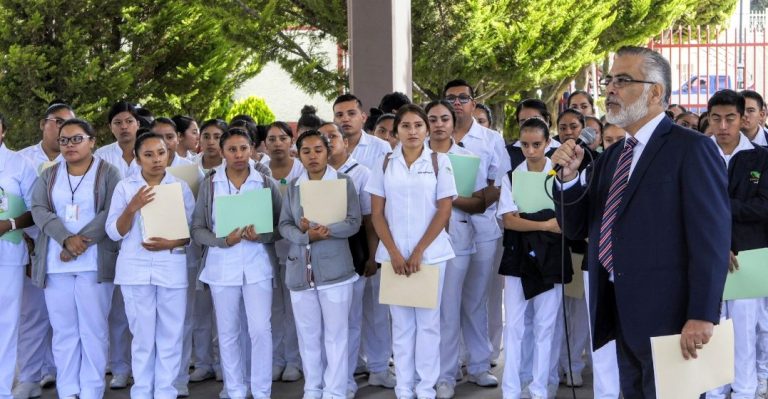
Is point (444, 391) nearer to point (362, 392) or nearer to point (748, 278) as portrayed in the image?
point (362, 392)

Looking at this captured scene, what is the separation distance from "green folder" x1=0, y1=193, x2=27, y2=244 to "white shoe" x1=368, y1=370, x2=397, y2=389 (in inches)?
100

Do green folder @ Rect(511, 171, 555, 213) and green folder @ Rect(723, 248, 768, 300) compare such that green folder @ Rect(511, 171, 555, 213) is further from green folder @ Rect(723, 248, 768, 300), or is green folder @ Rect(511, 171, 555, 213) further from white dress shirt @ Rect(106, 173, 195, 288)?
white dress shirt @ Rect(106, 173, 195, 288)

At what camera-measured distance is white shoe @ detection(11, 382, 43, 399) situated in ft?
23.2

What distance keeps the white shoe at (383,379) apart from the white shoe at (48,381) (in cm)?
229

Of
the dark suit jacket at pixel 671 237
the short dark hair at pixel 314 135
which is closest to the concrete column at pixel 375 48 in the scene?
the short dark hair at pixel 314 135

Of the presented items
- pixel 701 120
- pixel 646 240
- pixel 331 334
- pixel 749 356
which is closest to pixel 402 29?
pixel 701 120

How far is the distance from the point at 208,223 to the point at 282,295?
101 cm

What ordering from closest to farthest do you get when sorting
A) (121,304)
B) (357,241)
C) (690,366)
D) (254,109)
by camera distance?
1. (690,366)
2. (357,241)
3. (121,304)
4. (254,109)

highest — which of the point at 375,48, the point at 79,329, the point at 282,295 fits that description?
the point at 375,48

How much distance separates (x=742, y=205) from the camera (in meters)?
6.23

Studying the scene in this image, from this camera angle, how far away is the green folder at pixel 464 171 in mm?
6844

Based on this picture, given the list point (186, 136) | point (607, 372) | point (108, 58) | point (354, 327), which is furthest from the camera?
point (108, 58)

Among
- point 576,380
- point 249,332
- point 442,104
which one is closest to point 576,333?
point 576,380

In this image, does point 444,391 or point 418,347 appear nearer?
point 418,347
